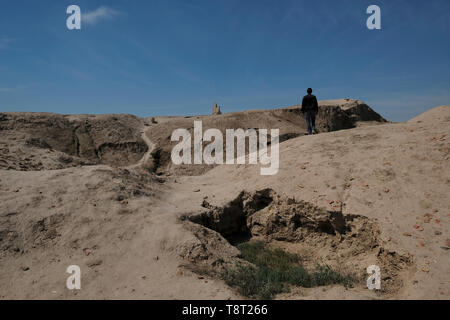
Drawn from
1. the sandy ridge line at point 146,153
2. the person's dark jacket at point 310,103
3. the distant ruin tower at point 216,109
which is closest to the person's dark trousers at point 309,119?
the person's dark jacket at point 310,103

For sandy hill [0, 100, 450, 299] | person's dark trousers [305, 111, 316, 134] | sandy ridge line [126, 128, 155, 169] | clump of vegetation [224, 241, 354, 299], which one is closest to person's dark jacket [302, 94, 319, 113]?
person's dark trousers [305, 111, 316, 134]

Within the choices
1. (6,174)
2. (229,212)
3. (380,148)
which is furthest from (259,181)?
(6,174)

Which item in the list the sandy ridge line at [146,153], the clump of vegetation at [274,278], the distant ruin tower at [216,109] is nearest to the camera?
the clump of vegetation at [274,278]

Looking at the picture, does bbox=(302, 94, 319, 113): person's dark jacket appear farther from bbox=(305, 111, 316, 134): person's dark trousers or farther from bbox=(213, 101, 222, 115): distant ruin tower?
bbox=(213, 101, 222, 115): distant ruin tower

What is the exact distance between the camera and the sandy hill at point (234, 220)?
3691 mm

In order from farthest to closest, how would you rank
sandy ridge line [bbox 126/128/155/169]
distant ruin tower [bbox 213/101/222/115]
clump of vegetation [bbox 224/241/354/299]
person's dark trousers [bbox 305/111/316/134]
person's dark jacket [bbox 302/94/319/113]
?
distant ruin tower [bbox 213/101/222/115] → sandy ridge line [bbox 126/128/155/169] → person's dark trousers [bbox 305/111/316/134] → person's dark jacket [bbox 302/94/319/113] → clump of vegetation [bbox 224/241/354/299]

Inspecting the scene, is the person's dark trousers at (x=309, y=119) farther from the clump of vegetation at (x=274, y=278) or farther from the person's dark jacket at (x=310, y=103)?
the clump of vegetation at (x=274, y=278)

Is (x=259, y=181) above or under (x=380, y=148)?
under

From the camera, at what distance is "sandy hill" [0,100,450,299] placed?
3.69 meters

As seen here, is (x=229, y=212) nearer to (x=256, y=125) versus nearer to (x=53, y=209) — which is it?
(x=53, y=209)

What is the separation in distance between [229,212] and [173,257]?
2.24 metres

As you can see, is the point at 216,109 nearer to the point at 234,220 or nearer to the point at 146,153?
the point at 146,153
